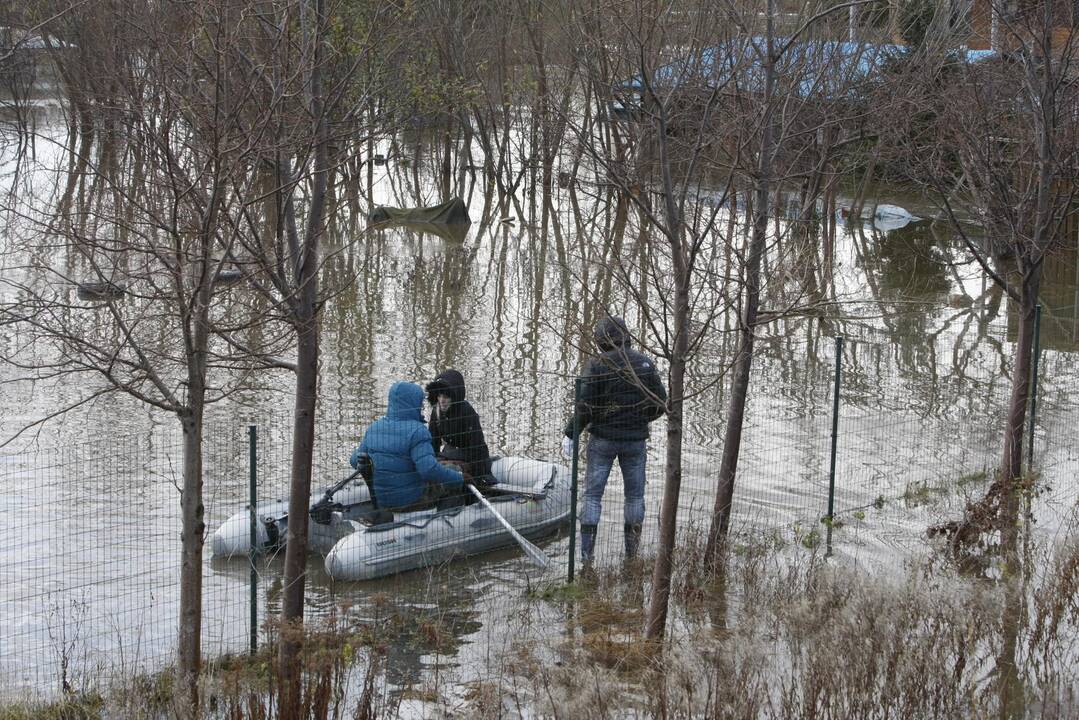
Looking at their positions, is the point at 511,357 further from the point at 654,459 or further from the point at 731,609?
the point at 731,609

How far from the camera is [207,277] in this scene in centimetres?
564

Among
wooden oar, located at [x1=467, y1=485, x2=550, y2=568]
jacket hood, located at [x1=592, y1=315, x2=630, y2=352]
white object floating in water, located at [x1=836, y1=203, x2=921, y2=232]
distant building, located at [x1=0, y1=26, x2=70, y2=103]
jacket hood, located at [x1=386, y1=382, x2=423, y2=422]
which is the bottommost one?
wooden oar, located at [x1=467, y1=485, x2=550, y2=568]

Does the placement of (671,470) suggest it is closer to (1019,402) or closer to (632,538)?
(632,538)

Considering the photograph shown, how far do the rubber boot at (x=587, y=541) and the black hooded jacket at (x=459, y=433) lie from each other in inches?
44.3

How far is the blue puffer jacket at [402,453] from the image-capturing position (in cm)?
919

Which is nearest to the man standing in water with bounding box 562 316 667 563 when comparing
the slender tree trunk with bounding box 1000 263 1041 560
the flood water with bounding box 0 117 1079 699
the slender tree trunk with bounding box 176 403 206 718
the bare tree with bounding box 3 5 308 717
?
the flood water with bounding box 0 117 1079 699

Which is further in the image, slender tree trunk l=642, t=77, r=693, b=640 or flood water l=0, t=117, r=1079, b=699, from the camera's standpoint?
flood water l=0, t=117, r=1079, b=699

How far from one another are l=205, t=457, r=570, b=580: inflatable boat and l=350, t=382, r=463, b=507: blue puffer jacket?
0.18m

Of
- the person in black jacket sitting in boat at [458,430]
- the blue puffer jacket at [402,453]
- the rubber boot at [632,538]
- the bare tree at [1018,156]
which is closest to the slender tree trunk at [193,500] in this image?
the blue puffer jacket at [402,453]

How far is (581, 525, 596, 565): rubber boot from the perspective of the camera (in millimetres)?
9227

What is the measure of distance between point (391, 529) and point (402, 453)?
587 mm

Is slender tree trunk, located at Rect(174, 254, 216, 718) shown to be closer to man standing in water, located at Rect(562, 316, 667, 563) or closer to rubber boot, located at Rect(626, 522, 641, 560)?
man standing in water, located at Rect(562, 316, 667, 563)

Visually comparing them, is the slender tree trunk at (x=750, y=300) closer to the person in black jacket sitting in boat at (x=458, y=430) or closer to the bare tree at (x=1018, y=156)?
the bare tree at (x=1018, y=156)

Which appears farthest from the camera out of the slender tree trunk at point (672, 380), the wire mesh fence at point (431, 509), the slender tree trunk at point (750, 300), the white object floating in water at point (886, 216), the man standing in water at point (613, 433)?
the white object floating in water at point (886, 216)
